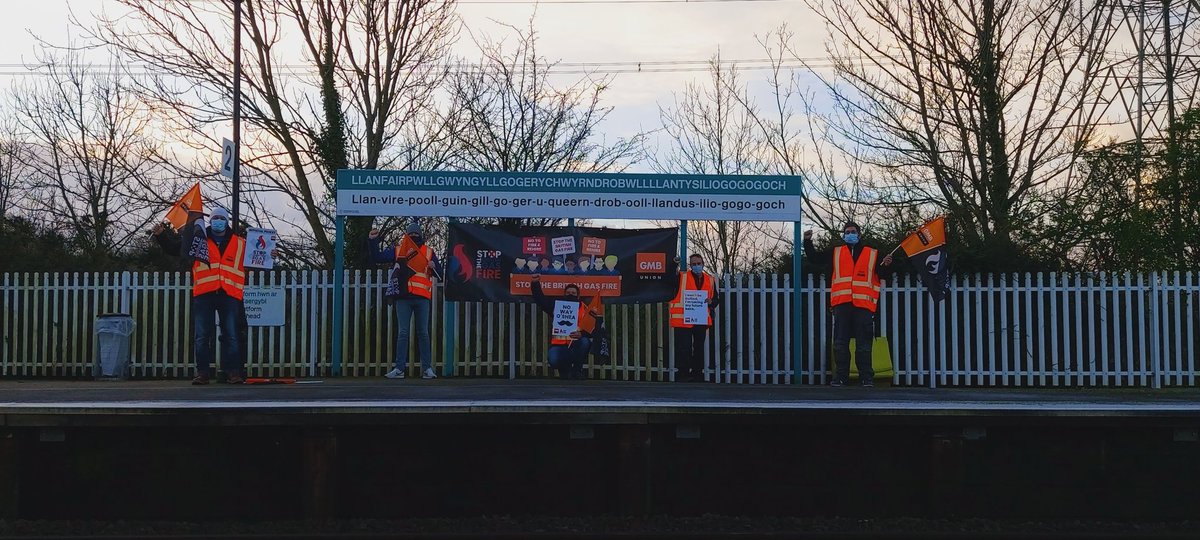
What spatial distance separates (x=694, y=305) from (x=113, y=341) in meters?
7.60

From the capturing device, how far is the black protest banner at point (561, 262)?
13.7 metres

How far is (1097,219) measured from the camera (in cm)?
1617

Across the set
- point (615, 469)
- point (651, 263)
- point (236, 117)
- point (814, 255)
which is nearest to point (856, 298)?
point (814, 255)

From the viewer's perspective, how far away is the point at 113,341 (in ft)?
47.2

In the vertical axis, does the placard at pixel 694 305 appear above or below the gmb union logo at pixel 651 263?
below

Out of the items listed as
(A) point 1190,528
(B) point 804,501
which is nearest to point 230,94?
(B) point 804,501

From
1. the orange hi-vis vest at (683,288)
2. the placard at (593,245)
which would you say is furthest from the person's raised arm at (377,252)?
the orange hi-vis vest at (683,288)

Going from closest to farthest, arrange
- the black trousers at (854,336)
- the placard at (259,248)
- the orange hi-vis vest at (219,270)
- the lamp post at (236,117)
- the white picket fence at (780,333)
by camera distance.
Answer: the orange hi-vis vest at (219,270) → the black trousers at (854,336) → the white picket fence at (780,333) → the placard at (259,248) → the lamp post at (236,117)

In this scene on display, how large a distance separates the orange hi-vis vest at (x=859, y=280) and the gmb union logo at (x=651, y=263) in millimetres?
2358

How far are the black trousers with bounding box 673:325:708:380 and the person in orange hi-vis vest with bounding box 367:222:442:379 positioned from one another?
3.04 metres

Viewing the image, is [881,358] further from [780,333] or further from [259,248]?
[259,248]

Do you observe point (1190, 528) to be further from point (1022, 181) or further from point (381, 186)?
point (1022, 181)

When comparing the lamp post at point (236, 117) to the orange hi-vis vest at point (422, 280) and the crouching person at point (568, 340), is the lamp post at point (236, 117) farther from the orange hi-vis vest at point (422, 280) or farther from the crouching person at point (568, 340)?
the crouching person at point (568, 340)

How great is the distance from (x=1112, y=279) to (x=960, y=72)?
6.73 m
